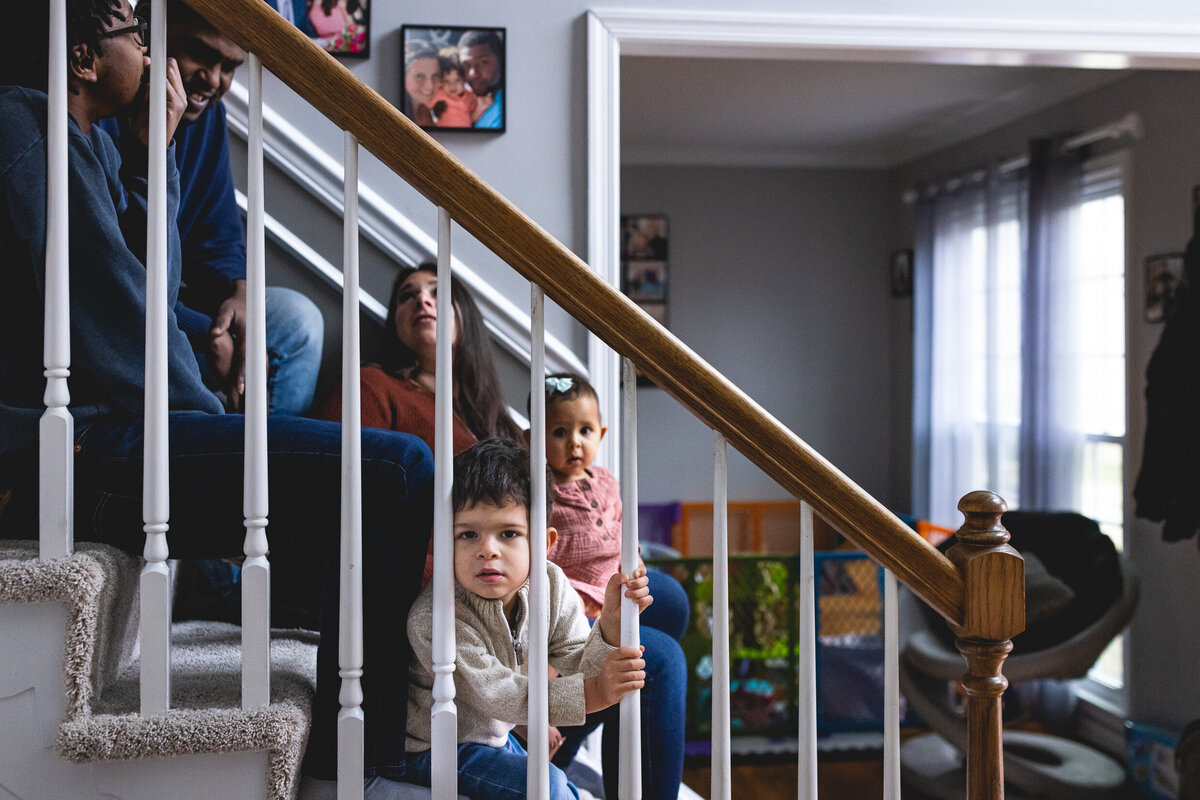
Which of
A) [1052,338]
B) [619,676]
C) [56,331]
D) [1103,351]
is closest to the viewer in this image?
[56,331]

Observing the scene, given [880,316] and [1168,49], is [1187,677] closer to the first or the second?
[1168,49]

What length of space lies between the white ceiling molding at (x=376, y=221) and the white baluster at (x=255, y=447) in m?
1.09

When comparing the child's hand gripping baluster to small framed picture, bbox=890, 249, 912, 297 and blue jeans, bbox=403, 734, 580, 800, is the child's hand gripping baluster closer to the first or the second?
blue jeans, bbox=403, 734, 580, 800

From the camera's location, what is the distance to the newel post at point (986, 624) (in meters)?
1.12

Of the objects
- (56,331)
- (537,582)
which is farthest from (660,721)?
(56,331)

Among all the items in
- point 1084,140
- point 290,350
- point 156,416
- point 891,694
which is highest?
point 1084,140

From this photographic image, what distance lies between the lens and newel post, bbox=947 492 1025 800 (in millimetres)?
1119

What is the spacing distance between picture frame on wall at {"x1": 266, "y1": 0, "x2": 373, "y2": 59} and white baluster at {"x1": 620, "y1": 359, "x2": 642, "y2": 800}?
1.49 m

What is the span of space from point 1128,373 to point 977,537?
3.09 metres

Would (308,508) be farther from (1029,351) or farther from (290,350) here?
(1029,351)

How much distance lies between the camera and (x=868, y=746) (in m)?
3.89

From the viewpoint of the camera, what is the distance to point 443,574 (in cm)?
104

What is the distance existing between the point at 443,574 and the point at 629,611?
0.71 ft

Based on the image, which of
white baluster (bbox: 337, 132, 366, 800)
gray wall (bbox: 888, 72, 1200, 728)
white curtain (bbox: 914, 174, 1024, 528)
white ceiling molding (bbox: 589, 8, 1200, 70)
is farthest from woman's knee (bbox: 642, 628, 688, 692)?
white curtain (bbox: 914, 174, 1024, 528)
